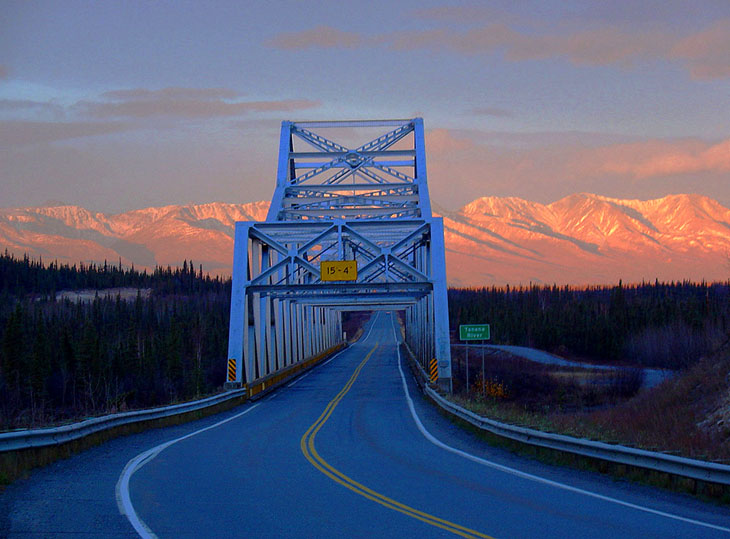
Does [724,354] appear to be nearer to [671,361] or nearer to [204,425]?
[204,425]

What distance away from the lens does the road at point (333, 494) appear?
7.64 metres

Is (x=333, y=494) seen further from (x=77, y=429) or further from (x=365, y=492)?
(x=77, y=429)

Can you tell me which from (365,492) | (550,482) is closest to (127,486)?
(365,492)

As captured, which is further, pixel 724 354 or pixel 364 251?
pixel 364 251

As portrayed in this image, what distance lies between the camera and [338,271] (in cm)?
3183

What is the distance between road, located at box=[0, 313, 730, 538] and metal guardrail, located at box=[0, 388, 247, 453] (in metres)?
0.42

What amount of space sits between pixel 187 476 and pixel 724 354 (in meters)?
22.3

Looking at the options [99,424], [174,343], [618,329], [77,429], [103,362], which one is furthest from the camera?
[618,329]

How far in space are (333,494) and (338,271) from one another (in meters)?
22.4

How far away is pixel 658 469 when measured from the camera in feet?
32.7

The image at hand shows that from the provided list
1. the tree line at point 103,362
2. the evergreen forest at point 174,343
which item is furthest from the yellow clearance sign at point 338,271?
the tree line at point 103,362

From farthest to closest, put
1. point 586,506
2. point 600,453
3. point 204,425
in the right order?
point 204,425 → point 600,453 → point 586,506

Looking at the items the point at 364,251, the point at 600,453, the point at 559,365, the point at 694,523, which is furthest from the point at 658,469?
the point at 559,365

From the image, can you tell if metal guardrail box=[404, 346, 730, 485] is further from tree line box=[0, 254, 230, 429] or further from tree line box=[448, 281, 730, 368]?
tree line box=[448, 281, 730, 368]
